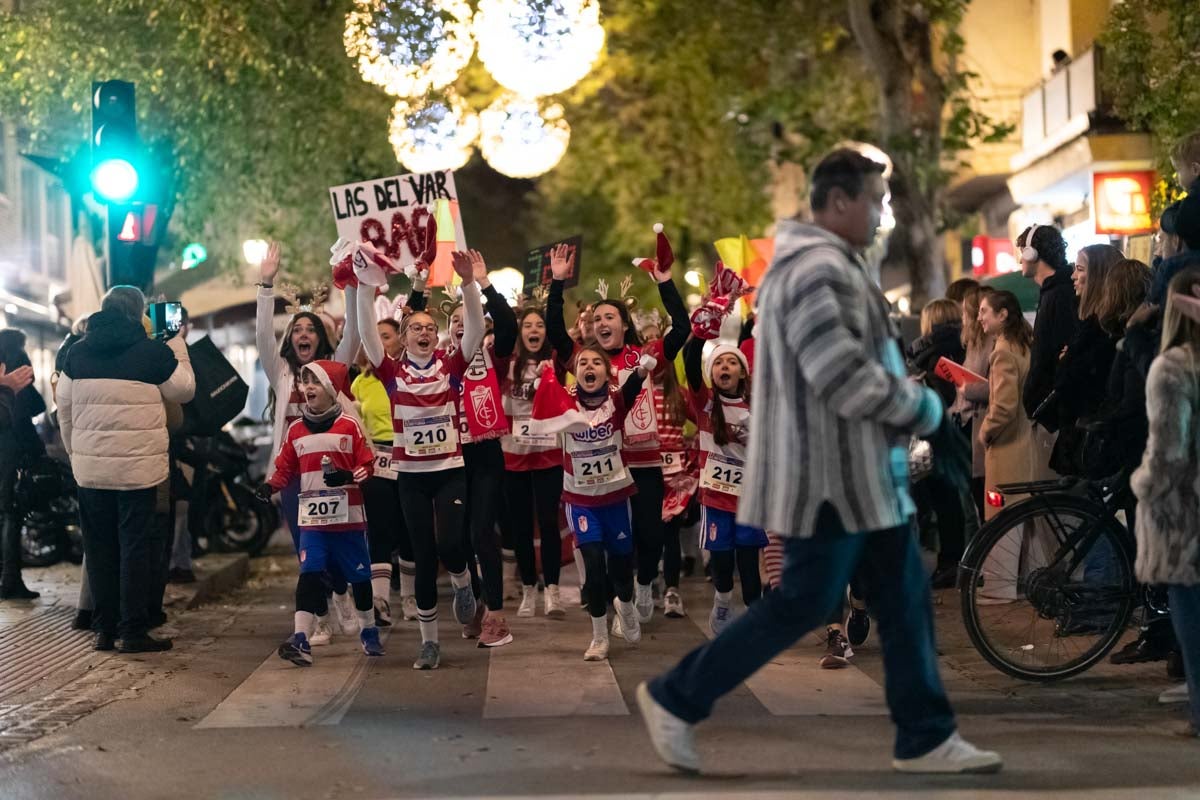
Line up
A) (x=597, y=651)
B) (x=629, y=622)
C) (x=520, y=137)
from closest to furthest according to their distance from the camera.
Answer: (x=597, y=651) < (x=629, y=622) < (x=520, y=137)

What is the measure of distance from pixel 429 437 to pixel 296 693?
169cm

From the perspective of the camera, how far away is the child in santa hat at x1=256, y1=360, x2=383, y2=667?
10.2 metres

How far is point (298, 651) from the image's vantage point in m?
10.0

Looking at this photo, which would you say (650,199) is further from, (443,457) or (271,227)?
(443,457)

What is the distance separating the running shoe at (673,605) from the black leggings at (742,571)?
1.64m

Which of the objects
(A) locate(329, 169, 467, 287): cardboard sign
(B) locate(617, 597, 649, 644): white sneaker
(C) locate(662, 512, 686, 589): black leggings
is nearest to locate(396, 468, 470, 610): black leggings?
(B) locate(617, 597, 649, 644): white sneaker

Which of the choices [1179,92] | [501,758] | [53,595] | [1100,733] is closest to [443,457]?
[501,758]

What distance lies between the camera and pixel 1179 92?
16.6m

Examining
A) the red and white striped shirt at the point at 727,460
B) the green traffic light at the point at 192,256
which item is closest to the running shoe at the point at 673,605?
the red and white striped shirt at the point at 727,460

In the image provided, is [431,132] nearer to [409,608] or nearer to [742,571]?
[409,608]

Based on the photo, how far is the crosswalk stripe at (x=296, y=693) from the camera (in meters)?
8.08

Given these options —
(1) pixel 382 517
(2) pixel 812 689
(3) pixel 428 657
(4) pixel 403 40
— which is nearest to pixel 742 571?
(2) pixel 812 689

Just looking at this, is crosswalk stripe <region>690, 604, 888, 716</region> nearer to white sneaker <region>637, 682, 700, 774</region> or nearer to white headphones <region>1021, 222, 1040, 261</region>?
white sneaker <region>637, 682, 700, 774</region>

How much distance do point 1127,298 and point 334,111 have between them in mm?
16281
